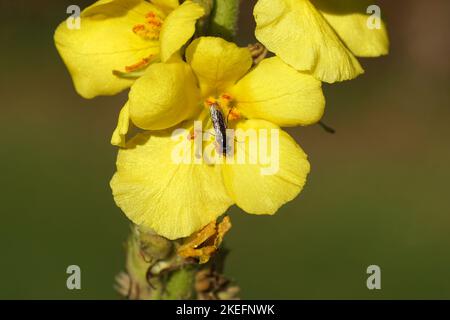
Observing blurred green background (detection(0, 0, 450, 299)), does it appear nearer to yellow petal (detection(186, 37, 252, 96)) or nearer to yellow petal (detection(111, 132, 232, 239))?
yellow petal (detection(111, 132, 232, 239))

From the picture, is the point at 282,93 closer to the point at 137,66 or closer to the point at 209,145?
the point at 209,145

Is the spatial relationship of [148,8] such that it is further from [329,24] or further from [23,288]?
[23,288]

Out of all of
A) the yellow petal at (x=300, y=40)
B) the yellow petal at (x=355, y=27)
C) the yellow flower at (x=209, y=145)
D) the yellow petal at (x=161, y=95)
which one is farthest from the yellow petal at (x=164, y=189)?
the yellow petal at (x=355, y=27)

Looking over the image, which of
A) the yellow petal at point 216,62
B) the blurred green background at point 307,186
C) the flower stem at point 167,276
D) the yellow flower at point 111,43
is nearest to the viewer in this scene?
the yellow petal at point 216,62

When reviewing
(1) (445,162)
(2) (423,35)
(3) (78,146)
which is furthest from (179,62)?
(2) (423,35)

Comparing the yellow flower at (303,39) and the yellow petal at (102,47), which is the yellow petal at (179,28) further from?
the yellow petal at (102,47)

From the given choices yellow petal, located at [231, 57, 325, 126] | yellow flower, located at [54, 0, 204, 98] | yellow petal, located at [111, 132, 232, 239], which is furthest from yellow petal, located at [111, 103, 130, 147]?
yellow petal, located at [231, 57, 325, 126]
